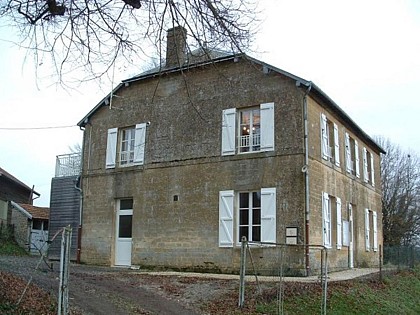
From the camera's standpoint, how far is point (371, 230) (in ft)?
74.3

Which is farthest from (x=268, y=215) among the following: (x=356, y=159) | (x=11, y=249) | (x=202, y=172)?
(x=11, y=249)

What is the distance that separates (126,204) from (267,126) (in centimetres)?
642

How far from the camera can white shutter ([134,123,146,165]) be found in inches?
738

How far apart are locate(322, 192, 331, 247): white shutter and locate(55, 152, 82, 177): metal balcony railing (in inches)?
399

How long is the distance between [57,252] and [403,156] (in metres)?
33.7

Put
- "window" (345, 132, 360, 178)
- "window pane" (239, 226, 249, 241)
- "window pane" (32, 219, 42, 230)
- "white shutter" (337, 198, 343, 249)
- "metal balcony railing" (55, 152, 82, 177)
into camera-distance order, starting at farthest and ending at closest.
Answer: "window pane" (32, 219, 42, 230)
"metal balcony railing" (55, 152, 82, 177)
"window" (345, 132, 360, 178)
"white shutter" (337, 198, 343, 249)
"window pane" (239, 226, 249, 241)

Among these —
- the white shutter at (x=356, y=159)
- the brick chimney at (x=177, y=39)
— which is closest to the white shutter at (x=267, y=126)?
the white shutter at (x=356, y=159)

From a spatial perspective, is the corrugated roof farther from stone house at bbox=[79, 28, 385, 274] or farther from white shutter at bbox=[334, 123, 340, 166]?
white shutter at bbox=[334, 123, 340, 166]

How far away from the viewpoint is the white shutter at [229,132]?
54.3 feet

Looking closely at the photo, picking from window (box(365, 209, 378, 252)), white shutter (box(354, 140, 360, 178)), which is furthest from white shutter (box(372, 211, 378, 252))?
white shutter (box(354, 140, 360, 178))

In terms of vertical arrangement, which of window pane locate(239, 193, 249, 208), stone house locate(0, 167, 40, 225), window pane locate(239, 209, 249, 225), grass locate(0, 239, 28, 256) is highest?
stone house locate(0, 167, 40, 225)

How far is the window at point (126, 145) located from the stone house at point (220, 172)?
1.6 inches

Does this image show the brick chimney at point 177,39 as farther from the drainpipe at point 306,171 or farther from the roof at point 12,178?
the roof at point 12,178

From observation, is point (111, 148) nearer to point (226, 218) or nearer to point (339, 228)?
point (226, 218)
